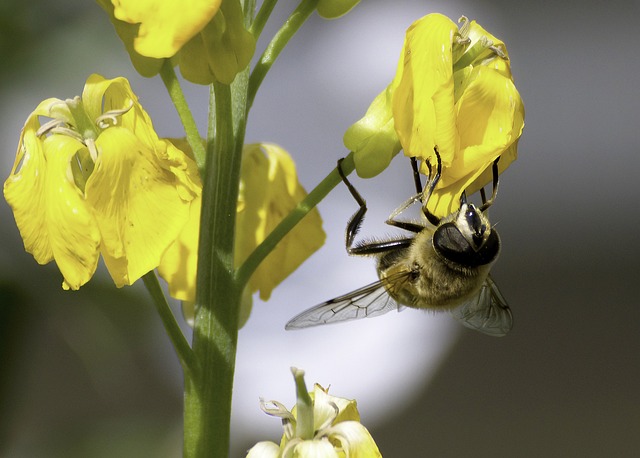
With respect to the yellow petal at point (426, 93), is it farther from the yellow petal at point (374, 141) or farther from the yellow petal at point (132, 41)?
the yellow petal at point (132, 41)

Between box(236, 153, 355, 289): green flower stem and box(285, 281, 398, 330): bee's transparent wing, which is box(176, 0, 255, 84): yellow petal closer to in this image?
box(236, 153, 355, 289): green flower stem

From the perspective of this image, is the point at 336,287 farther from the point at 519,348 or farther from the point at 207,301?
the point at 519,348

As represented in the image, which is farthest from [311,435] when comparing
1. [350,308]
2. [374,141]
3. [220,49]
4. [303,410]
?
[220,49]

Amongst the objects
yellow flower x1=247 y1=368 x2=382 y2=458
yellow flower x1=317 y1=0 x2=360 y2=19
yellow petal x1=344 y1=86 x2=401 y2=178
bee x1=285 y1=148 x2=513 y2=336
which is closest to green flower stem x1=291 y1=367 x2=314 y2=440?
yellow flower x1=247 y1=368 x2=382 y2=458

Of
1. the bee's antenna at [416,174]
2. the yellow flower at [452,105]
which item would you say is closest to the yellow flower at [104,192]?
the yellow flower at [452,105]

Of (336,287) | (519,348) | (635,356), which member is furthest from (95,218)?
(635,356)

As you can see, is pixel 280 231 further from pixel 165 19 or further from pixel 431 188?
pixel 165 19
